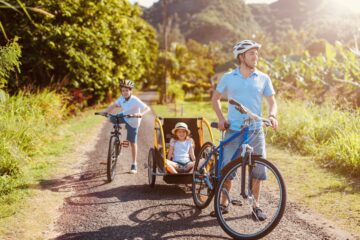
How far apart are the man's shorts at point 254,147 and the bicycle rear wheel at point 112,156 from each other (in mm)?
2806

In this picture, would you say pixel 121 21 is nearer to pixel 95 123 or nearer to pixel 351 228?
pixel 95 123

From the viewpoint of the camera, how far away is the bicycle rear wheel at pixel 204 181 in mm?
5543

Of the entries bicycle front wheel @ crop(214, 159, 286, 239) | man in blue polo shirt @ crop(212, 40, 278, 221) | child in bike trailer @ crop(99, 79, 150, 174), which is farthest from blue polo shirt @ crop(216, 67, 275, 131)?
child in bike trailer @ crop(99, 79, 150, 174)

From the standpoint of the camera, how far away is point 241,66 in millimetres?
4906

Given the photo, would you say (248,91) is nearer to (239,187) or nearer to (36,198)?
(239,187)

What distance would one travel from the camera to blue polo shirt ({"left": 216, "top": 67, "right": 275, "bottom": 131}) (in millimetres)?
4883

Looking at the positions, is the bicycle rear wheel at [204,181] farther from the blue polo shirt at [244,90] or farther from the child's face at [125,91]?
the child's face at [125,91]

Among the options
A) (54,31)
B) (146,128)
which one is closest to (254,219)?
(146,128)

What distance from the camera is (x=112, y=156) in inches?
298

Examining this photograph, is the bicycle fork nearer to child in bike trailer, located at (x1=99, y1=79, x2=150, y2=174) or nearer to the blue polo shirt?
the blue polo shirt

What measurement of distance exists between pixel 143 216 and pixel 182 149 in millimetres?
1588

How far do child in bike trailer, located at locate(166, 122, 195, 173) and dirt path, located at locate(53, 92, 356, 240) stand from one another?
1.62 feet

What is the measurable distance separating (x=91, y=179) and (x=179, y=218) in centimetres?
281

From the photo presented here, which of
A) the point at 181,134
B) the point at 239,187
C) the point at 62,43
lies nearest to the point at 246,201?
the point at 239,187
